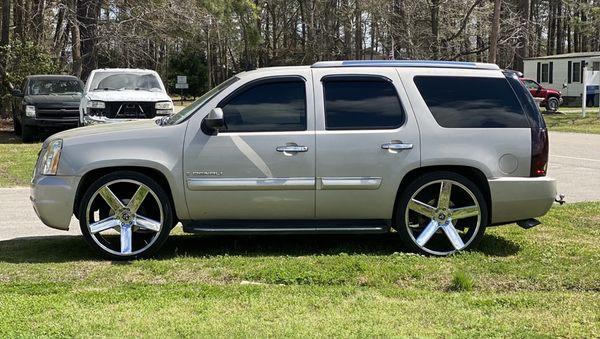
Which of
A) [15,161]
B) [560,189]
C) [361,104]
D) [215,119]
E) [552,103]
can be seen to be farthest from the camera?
[552,103]

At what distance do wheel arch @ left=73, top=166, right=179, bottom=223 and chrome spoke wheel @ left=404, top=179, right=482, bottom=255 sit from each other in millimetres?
2196

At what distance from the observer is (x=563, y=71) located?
41.2 metres

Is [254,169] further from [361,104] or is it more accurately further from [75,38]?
[75,38]

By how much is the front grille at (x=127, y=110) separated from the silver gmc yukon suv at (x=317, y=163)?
8.94 meters

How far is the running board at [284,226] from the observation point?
5.97m

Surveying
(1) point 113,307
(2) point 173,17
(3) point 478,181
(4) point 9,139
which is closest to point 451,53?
(2) point 173,17

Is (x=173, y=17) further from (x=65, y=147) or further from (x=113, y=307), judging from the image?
(x=113, y=307)

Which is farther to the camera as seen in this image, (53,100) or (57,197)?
Answer: (53,100)

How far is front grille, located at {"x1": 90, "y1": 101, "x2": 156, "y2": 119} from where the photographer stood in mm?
14836

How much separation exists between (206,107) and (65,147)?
1.33 m

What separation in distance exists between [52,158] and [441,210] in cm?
361

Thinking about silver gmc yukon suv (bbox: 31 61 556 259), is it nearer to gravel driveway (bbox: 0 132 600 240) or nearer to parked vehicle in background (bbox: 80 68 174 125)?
gravel driveway (bbox: 0 132 600 240)

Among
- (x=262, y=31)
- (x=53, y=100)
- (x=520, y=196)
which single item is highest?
(x=262, y=31)

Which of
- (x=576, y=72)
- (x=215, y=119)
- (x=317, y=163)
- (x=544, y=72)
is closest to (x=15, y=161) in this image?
(x=215, y=119)
